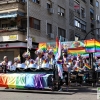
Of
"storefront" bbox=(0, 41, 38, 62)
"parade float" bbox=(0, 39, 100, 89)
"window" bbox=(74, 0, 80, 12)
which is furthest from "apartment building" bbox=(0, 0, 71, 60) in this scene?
"parade float" bbox=(0, 39, 100, 89)

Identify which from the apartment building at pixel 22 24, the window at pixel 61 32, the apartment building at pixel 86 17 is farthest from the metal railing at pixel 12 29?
the apartment building at pixel 86 17

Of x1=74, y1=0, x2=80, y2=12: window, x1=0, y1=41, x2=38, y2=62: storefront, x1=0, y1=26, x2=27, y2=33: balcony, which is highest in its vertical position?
x1=74, y1=0, x2=80, y2=12: window

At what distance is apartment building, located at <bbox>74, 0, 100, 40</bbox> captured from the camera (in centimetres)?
4206

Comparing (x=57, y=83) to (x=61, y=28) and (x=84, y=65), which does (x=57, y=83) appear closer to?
(x=84, y=65)

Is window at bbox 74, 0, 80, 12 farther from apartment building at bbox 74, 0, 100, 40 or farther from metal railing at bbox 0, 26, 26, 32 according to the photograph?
metal railing at bbox 0, 26, 26, 32

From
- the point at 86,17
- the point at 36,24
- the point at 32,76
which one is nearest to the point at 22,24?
the point at 36,24

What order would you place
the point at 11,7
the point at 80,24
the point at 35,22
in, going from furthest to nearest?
1. the point at 80,24
2. the point at 35,22
3. the point at 11,7

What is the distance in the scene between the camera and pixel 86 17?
47.5 meters

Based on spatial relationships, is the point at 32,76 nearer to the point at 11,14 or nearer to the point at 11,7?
the point at 11,14

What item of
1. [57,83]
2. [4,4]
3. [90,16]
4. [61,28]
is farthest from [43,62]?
[90,16]

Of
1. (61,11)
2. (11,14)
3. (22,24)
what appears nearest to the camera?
(11,14)

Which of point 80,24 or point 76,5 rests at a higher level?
point 76,5

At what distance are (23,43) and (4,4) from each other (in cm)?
491

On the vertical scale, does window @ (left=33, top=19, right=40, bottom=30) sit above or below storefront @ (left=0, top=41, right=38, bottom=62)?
above
